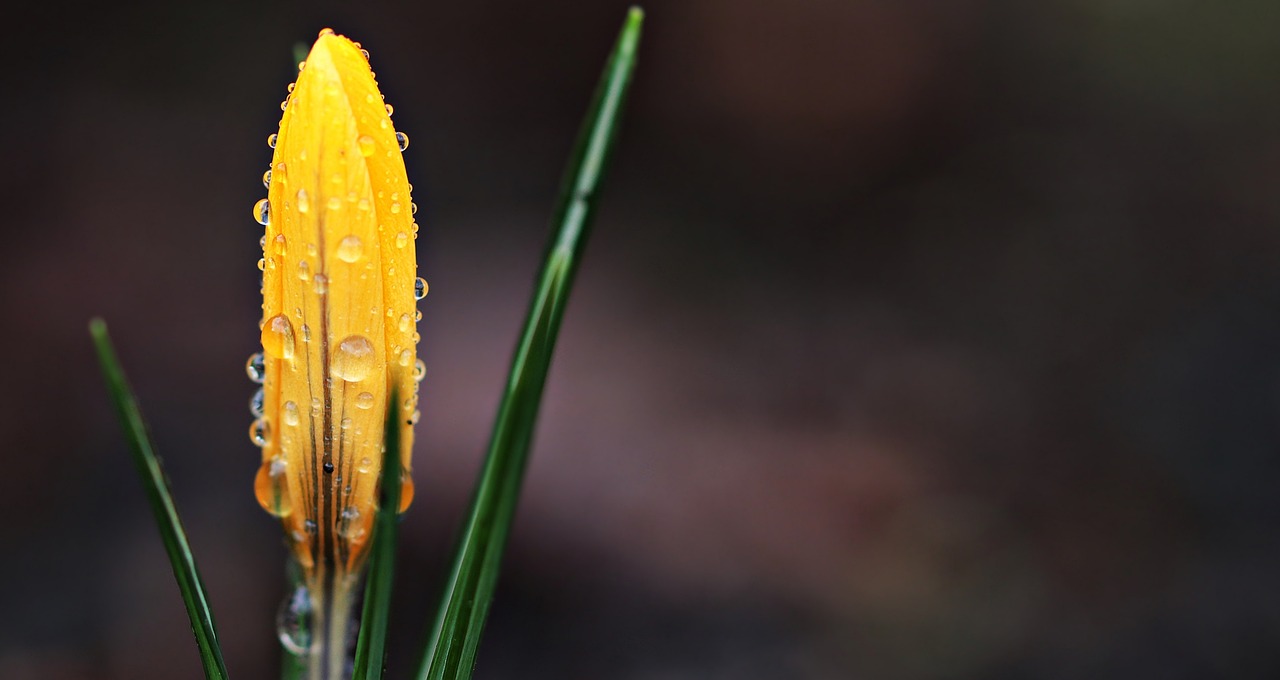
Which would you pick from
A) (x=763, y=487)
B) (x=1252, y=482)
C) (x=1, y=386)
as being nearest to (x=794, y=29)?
(x=763, y=487)

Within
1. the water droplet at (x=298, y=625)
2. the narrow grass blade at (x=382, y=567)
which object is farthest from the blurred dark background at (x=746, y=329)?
the narrow grass blade at (x=382, y=567)

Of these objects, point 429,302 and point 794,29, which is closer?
point 429,302

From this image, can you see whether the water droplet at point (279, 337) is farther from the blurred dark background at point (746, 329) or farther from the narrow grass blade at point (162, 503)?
the blurred dark background at point (746, 329)

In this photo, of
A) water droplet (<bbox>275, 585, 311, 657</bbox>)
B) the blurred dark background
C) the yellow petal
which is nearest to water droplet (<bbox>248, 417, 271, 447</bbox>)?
the yellow petal

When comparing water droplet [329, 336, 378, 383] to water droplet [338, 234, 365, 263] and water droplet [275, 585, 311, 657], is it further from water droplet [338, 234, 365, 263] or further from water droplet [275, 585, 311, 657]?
water droplet [275, 585, 311, 657]

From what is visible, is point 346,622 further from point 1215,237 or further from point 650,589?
point 1215,237

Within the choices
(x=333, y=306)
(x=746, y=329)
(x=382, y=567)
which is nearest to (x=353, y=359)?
(x=333, y=306)
